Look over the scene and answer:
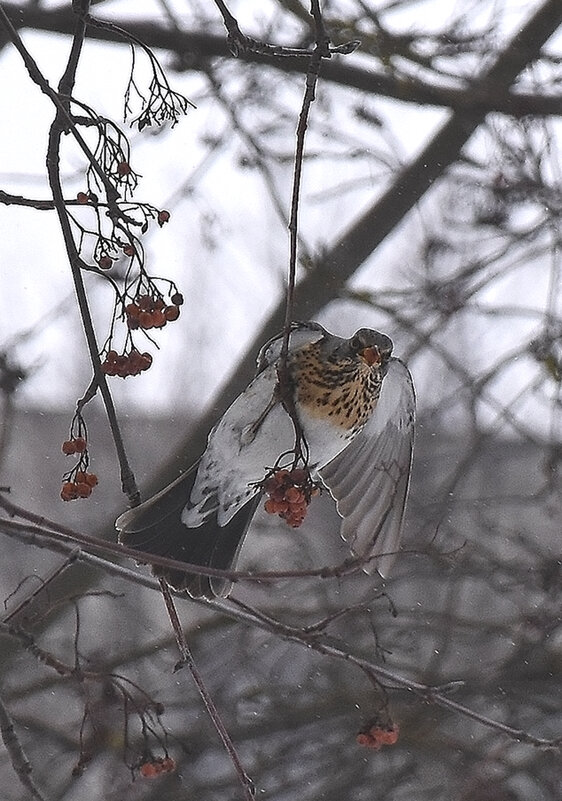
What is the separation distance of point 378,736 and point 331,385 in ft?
1.55

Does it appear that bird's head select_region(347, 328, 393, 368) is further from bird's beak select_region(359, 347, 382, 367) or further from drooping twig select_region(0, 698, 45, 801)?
drooping twig select_region(0, 698, 45, 801)

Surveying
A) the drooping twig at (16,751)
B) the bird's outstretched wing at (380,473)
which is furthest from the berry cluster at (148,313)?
the bird's outstretched wing at (380,473)

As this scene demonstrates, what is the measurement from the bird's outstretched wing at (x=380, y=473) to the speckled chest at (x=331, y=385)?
0.11 meters

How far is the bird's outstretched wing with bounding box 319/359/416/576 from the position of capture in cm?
149

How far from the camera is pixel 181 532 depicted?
1.40 m

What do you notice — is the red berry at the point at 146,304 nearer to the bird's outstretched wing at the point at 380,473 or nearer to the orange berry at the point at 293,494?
the orange berry at the point at 293,494

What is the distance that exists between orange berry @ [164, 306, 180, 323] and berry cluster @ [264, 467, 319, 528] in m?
0.17

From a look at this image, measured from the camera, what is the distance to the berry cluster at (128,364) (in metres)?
0.96

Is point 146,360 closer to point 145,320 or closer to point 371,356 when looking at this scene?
point 145,320

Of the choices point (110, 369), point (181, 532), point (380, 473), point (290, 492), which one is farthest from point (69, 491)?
point (380, 473)

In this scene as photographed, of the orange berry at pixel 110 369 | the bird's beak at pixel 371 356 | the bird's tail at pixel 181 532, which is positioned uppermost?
the bird's beak at pixel 371 356

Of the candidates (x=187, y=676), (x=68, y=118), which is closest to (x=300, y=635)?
(x=68, y=118)

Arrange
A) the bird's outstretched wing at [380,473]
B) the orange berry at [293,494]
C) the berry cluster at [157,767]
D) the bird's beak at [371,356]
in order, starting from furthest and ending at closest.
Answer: the bird's outstretched wing at [380,473], the bird's beak at [371,356], the berry cluster at [157,767], the orange berry at [293,494]

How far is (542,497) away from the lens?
1.93m
